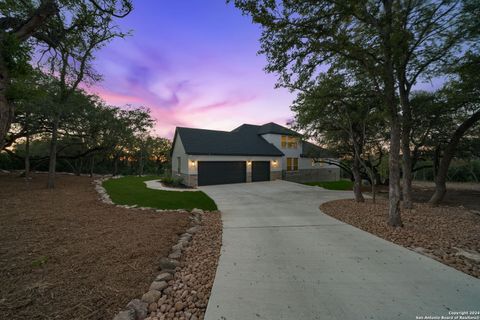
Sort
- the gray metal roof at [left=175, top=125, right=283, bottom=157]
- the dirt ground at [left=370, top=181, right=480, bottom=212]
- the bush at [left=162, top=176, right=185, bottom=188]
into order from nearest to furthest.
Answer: the dirt ground at [left=370, top=181, right=480, bottom=212], the bush at [left=162, top=176, right=185, bottom=188], the gray metal roof at [left=175, top=125, right=283, bottom=157]

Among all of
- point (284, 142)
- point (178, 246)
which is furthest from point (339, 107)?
point (284, 142)

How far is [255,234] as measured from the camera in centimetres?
511

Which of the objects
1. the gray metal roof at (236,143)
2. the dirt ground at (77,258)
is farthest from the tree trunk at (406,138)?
the dirt ground at (77,258)

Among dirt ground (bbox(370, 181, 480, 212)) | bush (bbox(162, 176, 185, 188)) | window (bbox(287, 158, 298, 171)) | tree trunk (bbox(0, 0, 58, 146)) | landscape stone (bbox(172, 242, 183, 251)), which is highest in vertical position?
tree trunk (bbox(0, 0, 58, 146))

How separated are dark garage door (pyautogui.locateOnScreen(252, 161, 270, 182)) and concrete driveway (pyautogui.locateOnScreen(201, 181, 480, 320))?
14.0 m

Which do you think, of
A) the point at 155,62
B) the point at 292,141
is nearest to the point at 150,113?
the point at 155,62

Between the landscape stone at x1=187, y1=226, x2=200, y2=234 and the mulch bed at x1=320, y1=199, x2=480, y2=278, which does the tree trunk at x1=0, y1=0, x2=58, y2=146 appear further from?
the mulch bed at x1=320, y1=199, x2=480, y2=278

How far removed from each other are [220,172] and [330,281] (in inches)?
569

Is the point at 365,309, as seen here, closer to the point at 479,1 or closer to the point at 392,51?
the point at 392,51

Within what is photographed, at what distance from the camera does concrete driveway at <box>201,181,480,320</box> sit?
239cm

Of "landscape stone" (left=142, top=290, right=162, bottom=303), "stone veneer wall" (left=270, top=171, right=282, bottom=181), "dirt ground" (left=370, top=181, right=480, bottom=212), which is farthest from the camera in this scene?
"stone veneer wall" (left=270, top=171, right=282, bottom=181)

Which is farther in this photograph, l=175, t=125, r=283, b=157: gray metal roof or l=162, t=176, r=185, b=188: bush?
l=175, t=125, r=283, b=157: gray metal roof

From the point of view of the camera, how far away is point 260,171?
19.4 metres

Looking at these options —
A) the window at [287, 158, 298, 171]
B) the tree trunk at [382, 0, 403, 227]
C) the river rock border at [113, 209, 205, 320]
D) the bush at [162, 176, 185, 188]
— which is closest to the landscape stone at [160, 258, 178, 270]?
the river rock border at [113, 209, 205, 320]
